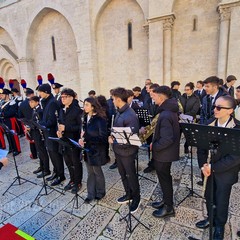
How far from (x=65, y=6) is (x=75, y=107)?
12895mm

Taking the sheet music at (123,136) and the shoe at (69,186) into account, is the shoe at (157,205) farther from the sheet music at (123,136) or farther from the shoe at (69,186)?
the shoe at (69,186)

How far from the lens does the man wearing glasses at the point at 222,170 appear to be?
88.8 inches

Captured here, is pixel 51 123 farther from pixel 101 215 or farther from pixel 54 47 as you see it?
pixel 54 47

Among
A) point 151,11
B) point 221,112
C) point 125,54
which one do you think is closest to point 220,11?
point 151,11

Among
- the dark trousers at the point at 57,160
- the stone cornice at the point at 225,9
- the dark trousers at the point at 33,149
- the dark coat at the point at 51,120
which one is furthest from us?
the stone cornice at the point at 225,9

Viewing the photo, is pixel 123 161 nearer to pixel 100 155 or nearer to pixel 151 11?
pixel 100 155

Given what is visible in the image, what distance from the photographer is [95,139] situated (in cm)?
332

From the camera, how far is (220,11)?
8867 millimetres

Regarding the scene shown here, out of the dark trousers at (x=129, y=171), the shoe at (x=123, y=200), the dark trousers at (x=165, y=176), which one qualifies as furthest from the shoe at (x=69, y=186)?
the dark trousers at (x=165, y=176)

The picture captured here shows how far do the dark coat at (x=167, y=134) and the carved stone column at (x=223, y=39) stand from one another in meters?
8.12

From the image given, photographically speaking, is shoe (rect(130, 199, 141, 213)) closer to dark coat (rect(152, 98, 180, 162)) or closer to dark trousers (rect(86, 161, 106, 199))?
dark trousers (rect(86, 161, 106, 199))

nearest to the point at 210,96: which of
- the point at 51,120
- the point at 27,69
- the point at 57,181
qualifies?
the point at 51,120

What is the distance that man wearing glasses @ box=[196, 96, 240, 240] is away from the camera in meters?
2.26

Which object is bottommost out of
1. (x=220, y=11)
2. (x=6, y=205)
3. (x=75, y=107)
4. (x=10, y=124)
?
(x=6, y=205)
